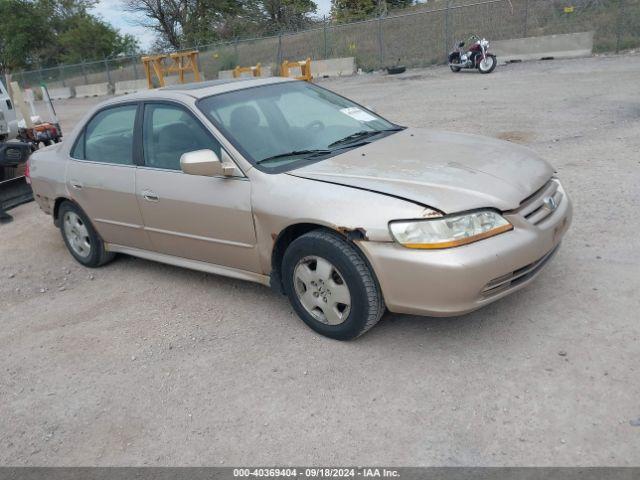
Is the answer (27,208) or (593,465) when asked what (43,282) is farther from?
(593,465)

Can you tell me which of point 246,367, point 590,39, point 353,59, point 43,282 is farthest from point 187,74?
point 246,367

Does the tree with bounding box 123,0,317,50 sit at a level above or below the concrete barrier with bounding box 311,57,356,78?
above

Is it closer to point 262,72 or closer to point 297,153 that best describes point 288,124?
point 297,153

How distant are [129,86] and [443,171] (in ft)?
99.0

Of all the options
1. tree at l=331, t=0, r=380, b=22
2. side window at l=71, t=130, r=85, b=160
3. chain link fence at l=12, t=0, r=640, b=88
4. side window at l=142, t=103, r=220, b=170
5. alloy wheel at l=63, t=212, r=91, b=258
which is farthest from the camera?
tree at l=331, t=0, r=380, b=22

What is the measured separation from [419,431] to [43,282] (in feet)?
13.1

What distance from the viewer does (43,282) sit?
5.42 meters

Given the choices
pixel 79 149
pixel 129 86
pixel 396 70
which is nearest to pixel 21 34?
pixel 129 86

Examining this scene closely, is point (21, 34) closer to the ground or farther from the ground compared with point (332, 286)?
farther from the ground

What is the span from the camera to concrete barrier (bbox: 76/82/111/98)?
3206 centimetres

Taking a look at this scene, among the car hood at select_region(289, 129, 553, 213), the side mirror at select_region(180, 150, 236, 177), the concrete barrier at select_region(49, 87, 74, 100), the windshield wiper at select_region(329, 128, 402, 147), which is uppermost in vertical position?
the side mirror at select_region(180, 150, 236, 177)

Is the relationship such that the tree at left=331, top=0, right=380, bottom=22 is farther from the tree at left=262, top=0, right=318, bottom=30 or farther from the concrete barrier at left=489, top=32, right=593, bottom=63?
the concrete barrier at left=489, top=32, right=593, bottom=63

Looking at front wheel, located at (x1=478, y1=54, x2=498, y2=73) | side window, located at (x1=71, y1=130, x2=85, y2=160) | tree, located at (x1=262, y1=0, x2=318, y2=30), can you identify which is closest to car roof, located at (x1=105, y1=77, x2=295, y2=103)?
side window, located at (x1=71, y1=130, x2=85, y2=160)

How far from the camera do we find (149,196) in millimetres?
4496
